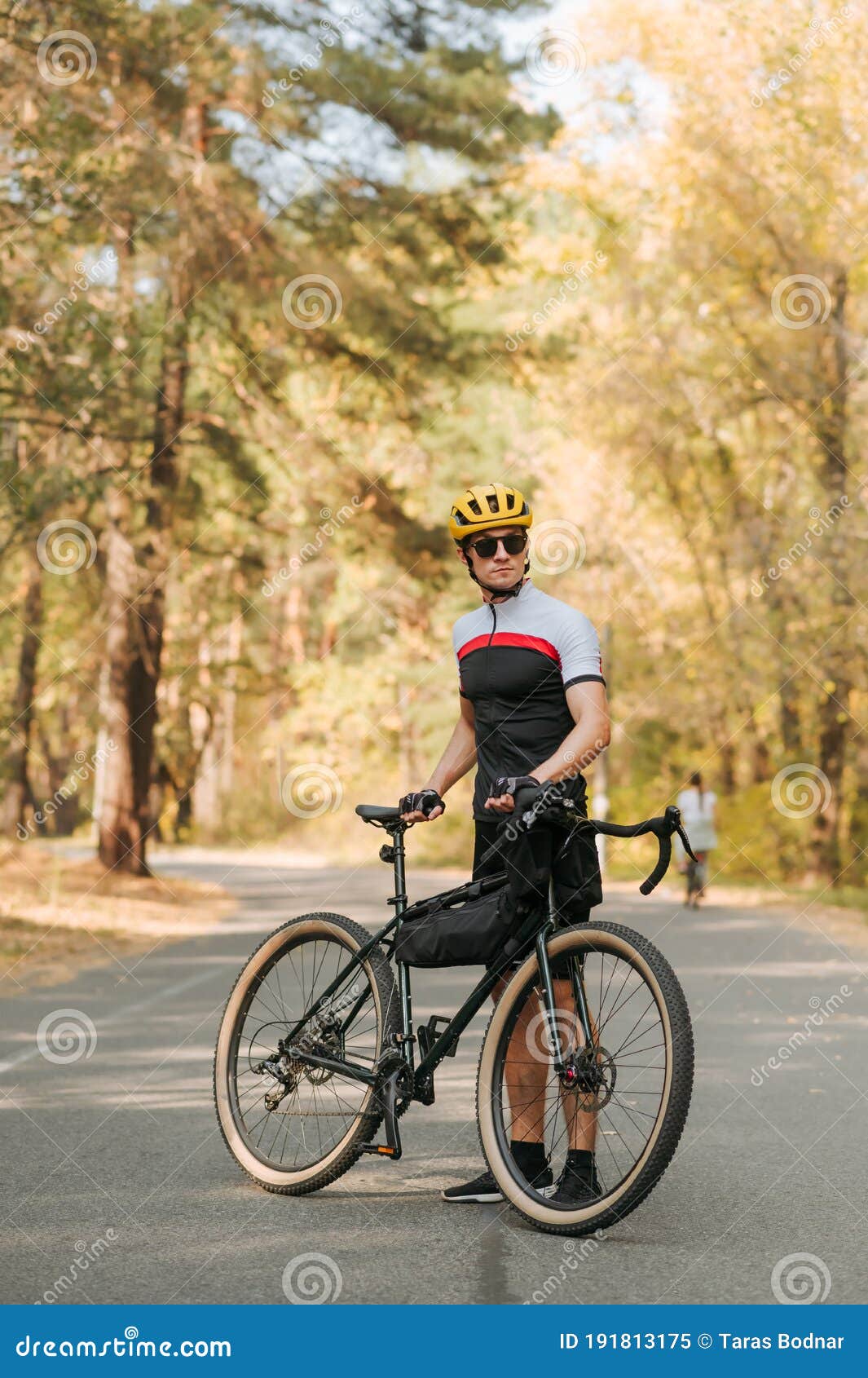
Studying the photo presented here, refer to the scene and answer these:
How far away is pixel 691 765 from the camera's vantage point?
38250 mm

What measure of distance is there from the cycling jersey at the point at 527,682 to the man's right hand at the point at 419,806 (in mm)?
141

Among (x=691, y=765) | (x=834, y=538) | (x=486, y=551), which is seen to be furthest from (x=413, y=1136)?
(x=691, y=765)

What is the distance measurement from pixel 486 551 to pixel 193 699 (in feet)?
131

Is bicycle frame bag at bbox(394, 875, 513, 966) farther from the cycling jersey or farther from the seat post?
the cycling jersey

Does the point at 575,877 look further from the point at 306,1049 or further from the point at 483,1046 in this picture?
the point at 306,1049

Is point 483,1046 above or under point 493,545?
under

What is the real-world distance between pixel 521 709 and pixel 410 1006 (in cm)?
100

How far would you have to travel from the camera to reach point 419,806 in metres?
5.51

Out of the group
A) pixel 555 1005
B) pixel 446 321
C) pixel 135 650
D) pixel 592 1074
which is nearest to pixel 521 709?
pixel 555 1005

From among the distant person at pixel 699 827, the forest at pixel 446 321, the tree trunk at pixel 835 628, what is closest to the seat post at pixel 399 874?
the forest at pixel 446 321

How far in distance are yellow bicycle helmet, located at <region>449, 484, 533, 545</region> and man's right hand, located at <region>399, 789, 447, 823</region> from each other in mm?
827

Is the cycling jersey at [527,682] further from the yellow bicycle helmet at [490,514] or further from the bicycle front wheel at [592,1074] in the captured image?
the bicycle front wheel at [592,1074]

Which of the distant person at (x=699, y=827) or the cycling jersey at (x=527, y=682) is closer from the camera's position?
the cycling jersey at (x=527, y=682)

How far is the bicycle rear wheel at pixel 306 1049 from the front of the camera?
558cm
